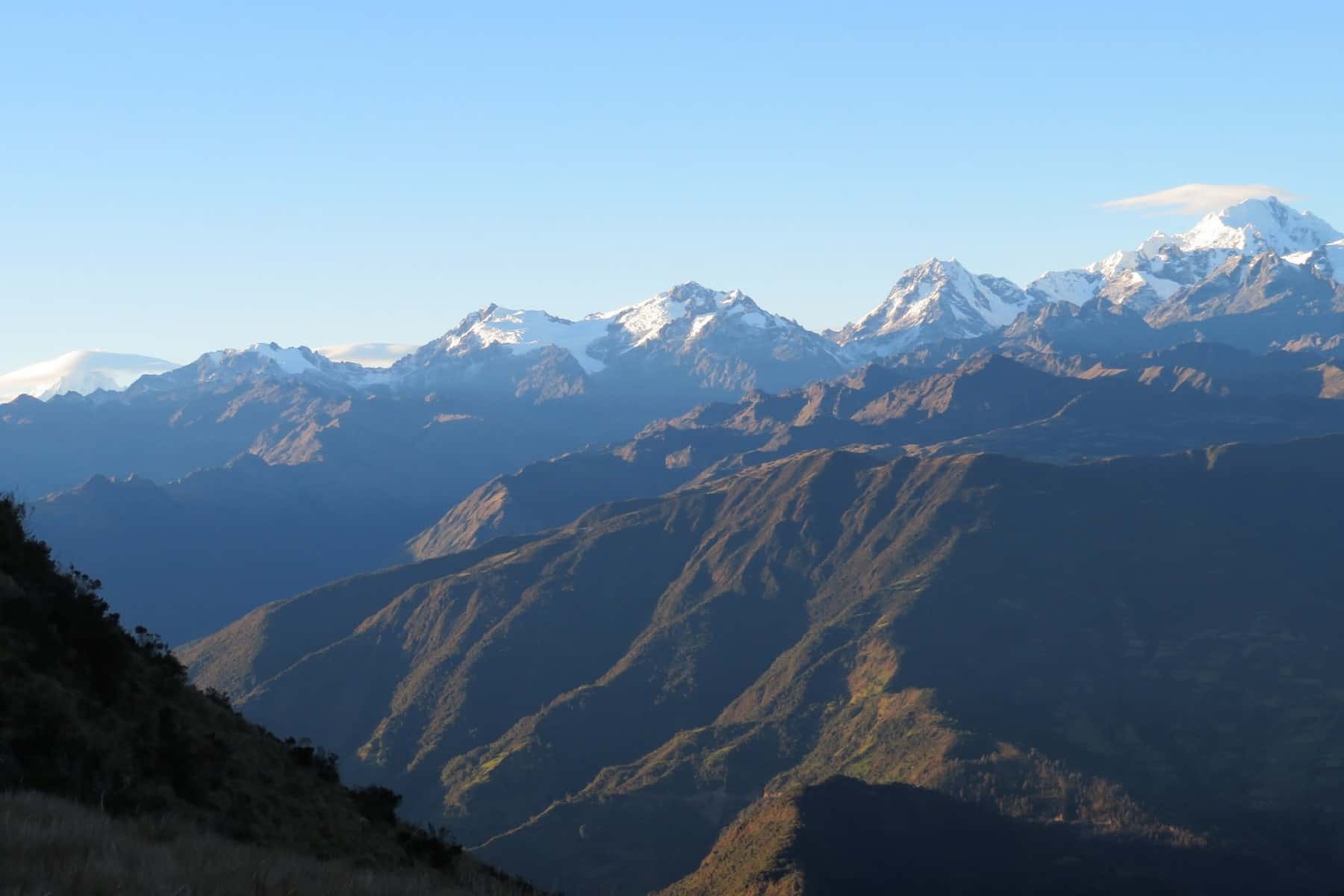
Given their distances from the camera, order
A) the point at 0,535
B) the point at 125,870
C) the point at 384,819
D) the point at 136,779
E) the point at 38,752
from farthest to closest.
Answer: the point at 384,819 → the point at 0,535 → the point at 136,779 → the point at 38,752 → the point at 125,870

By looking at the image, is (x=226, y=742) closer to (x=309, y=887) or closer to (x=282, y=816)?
(x=282, y=816)

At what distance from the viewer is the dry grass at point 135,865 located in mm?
23500

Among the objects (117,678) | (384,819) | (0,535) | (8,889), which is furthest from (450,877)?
(8,889)

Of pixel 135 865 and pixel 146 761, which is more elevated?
pixel 135 865

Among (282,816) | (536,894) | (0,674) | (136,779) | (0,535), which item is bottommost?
(536,894)

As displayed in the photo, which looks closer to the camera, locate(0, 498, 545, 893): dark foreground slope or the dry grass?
the dry grass

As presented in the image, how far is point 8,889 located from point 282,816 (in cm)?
2490

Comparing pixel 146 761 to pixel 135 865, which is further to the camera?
pixel 146 761

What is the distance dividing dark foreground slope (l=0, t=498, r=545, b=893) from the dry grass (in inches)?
5.5

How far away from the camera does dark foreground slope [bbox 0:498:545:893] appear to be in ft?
113

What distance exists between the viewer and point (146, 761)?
42719mm

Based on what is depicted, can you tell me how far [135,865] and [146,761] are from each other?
18929 mm

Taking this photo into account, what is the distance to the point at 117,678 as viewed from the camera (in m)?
46.4

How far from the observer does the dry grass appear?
23.5 metres
